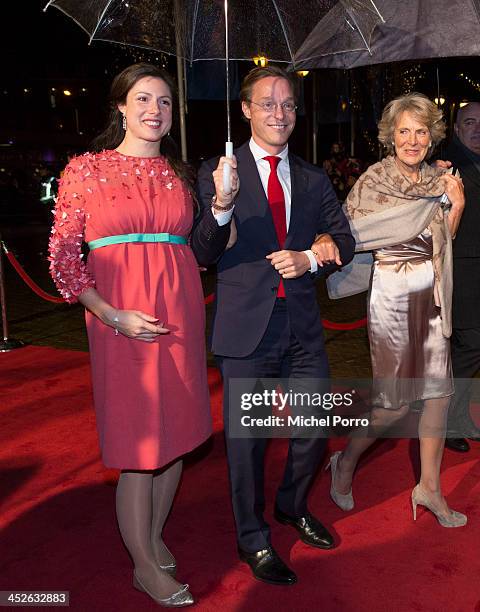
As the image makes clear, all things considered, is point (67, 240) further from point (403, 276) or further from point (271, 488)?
point (271, 488)

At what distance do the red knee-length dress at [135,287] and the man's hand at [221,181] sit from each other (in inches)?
9.0

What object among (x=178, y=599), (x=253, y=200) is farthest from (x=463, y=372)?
(x=178, y=599)

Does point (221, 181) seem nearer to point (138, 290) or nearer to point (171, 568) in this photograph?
point (138, 290)

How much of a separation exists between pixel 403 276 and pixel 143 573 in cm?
181

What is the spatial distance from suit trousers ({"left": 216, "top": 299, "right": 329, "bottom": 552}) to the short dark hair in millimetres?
863

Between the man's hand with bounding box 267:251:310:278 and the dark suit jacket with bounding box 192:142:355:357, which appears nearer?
the man's hand with bounding box 267:251:310:278

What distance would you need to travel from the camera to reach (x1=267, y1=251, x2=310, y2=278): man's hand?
2740mm

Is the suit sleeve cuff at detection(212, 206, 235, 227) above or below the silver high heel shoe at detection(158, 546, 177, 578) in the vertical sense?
above

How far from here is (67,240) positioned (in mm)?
2584

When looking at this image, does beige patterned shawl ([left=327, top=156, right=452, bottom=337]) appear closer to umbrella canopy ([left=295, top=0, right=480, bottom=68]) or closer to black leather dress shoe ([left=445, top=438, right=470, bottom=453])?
umbrella canopy ([left=295, top=0, right=480, bottom=68])

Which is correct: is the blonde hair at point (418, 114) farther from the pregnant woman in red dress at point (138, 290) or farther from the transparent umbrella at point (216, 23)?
the pregnant woman in red dress at point (138, 290)

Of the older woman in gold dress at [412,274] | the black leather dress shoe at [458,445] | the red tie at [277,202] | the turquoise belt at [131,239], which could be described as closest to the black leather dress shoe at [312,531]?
the older woman in gold dress at [412,274]

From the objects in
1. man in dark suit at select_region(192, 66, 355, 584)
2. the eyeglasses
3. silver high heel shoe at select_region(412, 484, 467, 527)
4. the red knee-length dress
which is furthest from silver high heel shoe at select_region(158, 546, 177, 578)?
the eyeglasses

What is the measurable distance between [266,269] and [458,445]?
6.79ft
